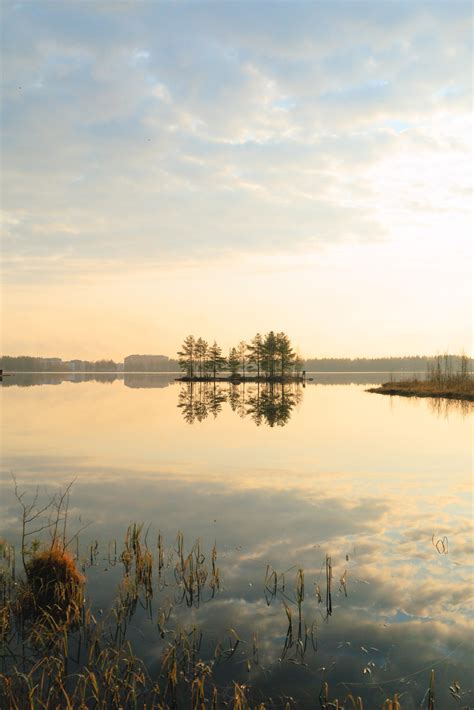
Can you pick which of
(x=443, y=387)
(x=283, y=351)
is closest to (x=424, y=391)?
(x=443, y=387)

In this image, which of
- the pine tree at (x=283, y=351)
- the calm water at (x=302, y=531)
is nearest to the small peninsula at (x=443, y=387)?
the calm water at (x=302, y=531)

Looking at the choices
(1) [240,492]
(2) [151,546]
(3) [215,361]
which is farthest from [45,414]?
(3) [215,361]

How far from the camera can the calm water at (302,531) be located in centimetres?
738

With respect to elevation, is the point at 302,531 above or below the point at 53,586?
below

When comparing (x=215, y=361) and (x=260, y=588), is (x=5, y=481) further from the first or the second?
(x=215, y=361)

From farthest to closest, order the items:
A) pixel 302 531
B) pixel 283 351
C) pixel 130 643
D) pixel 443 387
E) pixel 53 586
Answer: pixel 283 351
pixel 443 387
pixel 302 531
pixel 53 586
pixel 130 643

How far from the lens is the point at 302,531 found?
13227 millimetres

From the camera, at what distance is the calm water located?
7.38m

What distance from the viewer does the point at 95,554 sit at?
1134 cm

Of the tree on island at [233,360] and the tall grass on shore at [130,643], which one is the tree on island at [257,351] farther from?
the tall grass on shore at [130,643]

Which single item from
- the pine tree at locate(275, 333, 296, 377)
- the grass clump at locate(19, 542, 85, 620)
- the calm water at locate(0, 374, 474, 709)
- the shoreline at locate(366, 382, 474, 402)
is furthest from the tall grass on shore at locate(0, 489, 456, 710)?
the pine tree at locate(275, 333, 296, 377)

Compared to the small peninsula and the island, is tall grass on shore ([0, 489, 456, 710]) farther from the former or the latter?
the island

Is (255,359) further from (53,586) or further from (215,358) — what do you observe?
(53,586)

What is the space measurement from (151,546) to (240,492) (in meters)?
5.65
